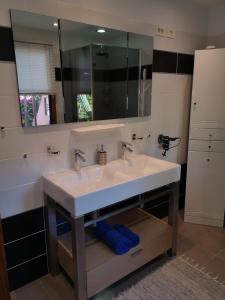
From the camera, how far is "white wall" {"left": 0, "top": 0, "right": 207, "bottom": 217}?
1.53 metres

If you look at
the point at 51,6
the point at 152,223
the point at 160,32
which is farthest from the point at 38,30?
the point at 152,223

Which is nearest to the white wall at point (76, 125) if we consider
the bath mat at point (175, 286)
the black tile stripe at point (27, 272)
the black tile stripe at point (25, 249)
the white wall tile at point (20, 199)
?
the white wall tile at point (20, 199)

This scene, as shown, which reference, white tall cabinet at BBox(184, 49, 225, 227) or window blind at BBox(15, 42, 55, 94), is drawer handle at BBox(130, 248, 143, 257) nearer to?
white tall cabinet at BBox(184, 49, 225, 227)

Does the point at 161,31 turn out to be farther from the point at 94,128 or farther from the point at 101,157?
the point at 101,157

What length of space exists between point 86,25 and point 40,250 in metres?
1.75

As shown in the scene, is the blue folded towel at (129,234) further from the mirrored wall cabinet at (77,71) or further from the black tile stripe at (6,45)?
the black tile stripe at (6,45)

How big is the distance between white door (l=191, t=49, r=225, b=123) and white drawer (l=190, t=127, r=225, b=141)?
0.09m

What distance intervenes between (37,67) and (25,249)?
1.32 meters

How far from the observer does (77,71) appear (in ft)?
5.81

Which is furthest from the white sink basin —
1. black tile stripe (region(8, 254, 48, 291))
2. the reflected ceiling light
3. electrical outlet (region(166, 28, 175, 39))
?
electrical outlet (region(166, 28, 175, 39))

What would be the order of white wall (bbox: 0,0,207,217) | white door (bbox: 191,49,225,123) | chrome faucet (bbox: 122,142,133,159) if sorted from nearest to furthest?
white wall (bbox: 0,0,207,217) < chrome faucet (bbox: 122,142,133,159) < white door (bbox: 191,49,225,123)

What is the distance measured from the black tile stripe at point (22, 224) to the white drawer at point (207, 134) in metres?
1.69

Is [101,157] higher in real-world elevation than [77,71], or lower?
lower

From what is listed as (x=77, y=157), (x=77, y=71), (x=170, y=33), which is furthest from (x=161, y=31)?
(x=77, y=157)
